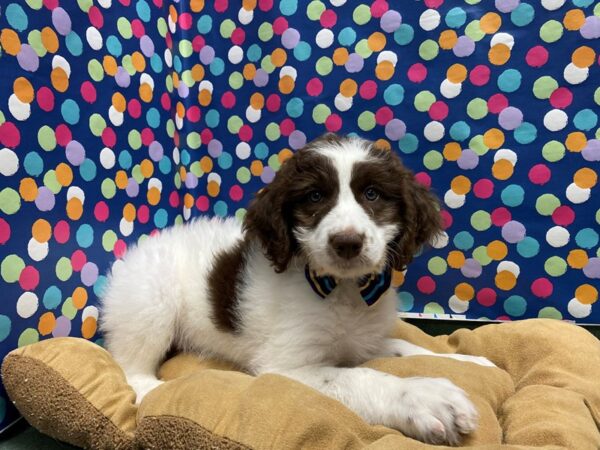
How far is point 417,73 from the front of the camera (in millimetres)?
2670

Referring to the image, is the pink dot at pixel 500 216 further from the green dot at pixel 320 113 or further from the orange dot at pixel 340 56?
the orange dot at pixel 340 56

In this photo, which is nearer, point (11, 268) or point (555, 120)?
point (11, 268)

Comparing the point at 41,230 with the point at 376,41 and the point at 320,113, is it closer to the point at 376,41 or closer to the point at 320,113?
the point at 320,113

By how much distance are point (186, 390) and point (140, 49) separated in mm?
2072

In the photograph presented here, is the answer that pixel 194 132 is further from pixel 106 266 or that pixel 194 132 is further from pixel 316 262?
pixel 316 262

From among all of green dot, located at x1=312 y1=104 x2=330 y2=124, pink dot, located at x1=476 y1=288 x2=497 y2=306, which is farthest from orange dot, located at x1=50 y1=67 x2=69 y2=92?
pink dot, located at x1=476 y1=288 x2=497 y2=306

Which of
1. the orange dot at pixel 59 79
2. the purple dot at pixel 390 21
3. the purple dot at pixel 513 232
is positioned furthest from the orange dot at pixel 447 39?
the orange dot at pixel 59 79

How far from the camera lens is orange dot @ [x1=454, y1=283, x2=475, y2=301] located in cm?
276

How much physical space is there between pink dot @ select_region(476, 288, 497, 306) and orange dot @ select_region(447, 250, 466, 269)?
0.19 meters

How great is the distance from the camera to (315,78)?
2.89m

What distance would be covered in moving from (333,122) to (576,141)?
1.30 meters

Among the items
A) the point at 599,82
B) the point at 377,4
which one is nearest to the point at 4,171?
the point at 377,4

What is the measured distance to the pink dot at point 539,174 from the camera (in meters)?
2.51

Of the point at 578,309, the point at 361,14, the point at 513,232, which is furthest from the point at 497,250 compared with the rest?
Answer: the point at 361,14
